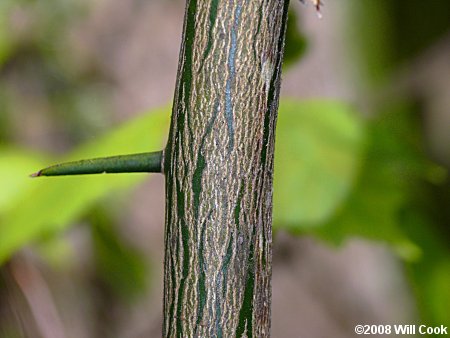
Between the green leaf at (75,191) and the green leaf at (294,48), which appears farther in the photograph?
the green leaf at (75,191)

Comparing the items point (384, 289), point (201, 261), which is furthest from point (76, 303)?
point (201, 261)

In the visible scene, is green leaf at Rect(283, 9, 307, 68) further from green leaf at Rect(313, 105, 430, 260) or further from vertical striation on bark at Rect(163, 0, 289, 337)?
vertical striation on bark at Rect(163, 0, 289, 337)

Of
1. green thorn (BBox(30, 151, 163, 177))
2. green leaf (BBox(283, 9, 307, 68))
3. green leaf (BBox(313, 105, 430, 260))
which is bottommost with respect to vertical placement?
green leaf (BBox(313, 105, 430, 260))

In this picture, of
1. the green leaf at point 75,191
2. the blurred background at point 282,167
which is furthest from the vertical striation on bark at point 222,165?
the green leaf at point 75,191

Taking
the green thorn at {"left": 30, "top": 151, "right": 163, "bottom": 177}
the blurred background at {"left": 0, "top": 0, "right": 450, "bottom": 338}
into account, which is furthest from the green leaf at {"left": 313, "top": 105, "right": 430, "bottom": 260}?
the green thorn at {"left": 30, "top": 151, "right": 163, "bottom": 177}

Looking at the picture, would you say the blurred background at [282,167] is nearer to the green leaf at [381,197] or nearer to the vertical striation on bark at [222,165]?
the green leaf at [381,197]

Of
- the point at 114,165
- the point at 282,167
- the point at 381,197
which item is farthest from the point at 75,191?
the point at 114,165
